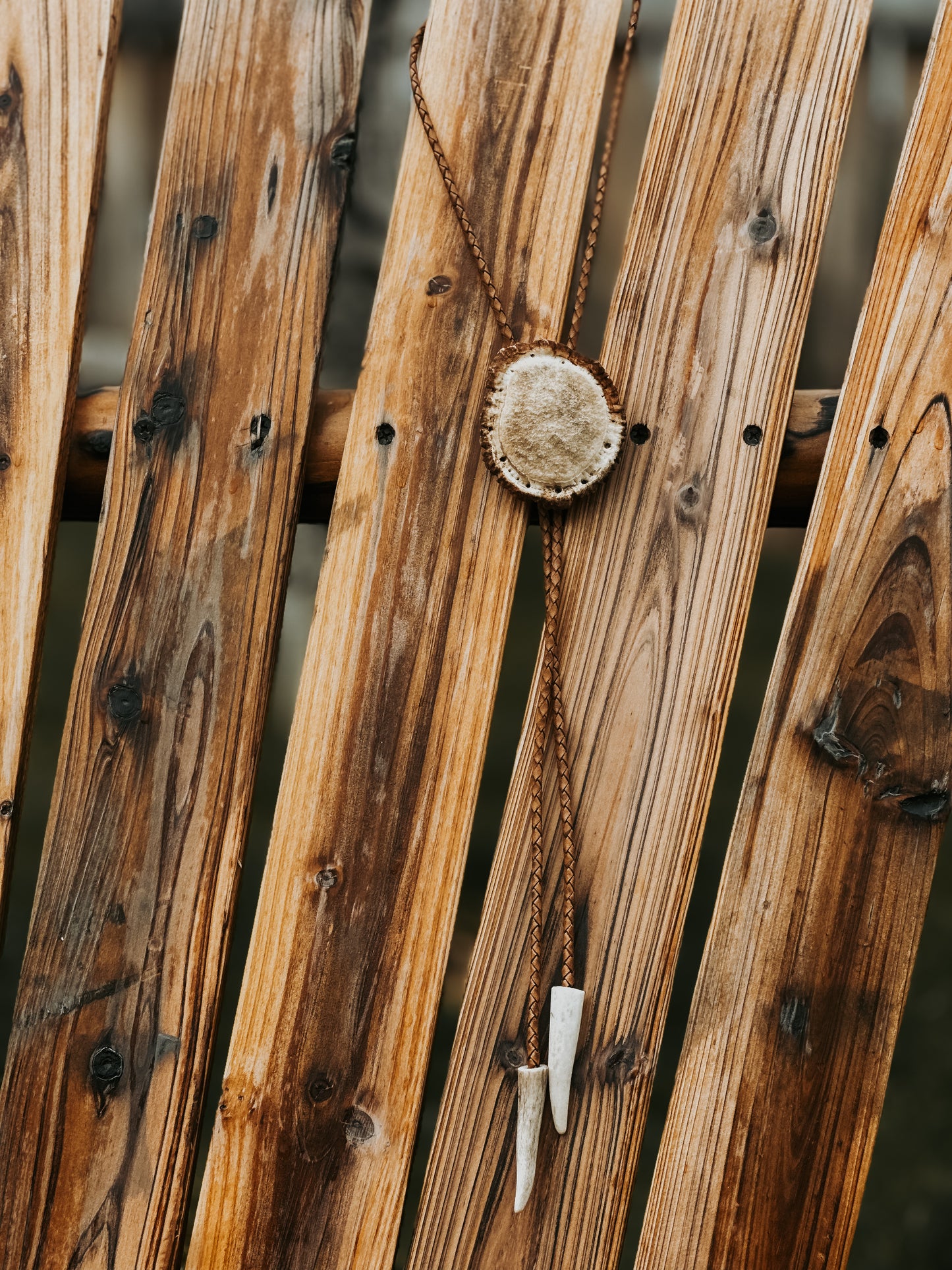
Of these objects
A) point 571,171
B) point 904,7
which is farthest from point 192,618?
point 904,7

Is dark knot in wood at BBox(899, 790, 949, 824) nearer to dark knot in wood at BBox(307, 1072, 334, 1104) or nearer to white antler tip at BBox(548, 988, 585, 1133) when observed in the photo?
white antler tip at BBox(548, 988, 585, 1133)

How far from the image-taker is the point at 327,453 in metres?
1.11

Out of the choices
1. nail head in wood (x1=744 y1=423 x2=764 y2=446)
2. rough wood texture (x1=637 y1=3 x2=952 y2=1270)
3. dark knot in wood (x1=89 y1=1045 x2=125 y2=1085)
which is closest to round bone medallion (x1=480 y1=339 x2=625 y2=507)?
nail head in wood (x1=744 y1=423 x2=764 y2=446)

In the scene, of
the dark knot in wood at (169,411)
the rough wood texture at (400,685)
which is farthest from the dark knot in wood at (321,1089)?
the dark knot in wood at (169,411)

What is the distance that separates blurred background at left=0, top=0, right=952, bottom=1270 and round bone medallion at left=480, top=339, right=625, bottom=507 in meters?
1.24

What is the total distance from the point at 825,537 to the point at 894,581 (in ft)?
0.27

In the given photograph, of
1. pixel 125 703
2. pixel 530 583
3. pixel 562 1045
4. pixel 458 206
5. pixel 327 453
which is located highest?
pixel 458 206

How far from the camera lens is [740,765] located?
8.66 ft

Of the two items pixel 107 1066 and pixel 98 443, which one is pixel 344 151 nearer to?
pixel 98 443

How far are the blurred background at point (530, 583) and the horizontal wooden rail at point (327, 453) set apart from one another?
3.91 feet

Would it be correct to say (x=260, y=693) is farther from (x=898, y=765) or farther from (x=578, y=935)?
(x=898, y=765)

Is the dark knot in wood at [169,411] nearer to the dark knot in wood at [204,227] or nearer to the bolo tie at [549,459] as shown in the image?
the dark knot in wood at [204,227]

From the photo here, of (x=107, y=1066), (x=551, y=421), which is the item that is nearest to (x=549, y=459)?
(x=551, y=421)

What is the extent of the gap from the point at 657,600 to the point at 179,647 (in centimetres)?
52
